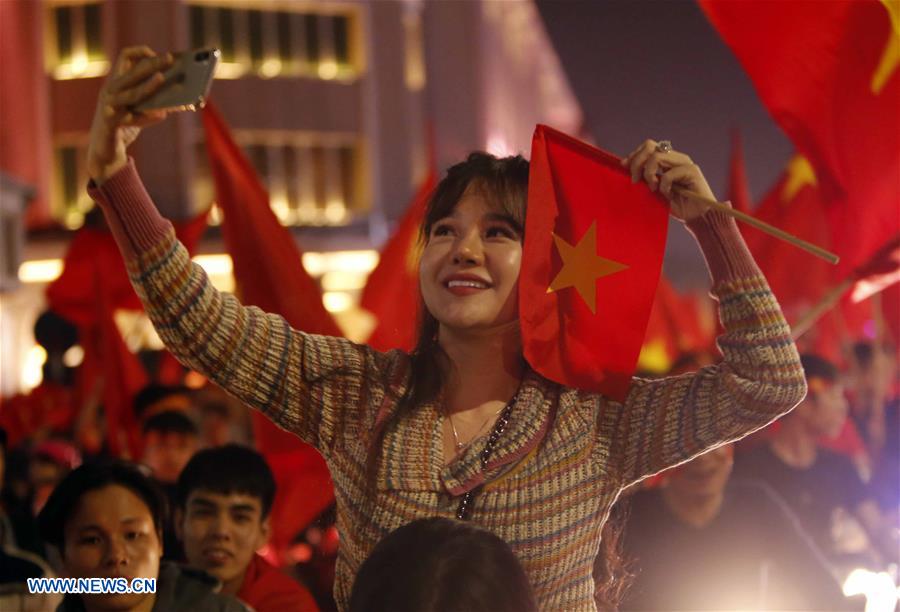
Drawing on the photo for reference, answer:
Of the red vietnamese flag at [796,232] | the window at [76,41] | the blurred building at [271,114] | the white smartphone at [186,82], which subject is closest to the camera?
the white smartphone at [186,82]

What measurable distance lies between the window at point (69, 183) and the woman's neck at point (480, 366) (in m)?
24.5

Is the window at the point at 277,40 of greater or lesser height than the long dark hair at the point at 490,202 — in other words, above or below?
above

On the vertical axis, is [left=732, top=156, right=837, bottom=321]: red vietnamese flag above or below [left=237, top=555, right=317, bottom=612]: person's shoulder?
above

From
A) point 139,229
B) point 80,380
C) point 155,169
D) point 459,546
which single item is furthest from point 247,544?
point 155,169

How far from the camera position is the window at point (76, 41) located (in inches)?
1037

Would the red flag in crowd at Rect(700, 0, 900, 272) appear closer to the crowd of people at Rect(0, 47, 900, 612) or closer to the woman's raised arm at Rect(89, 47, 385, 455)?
the crowd of people at Rect(0, 47, 900, 612)

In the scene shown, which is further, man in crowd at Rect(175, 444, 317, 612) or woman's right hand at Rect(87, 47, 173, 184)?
man in crowd at Rect(175, 444, 317, 612)

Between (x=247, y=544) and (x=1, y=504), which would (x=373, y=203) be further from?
(x=247, y=544)

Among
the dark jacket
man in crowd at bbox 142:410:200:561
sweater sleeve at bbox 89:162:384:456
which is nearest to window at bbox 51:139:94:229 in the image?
man in crowd at bbox 142:410:200:561

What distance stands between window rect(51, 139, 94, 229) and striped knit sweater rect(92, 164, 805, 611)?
24506 millimetres

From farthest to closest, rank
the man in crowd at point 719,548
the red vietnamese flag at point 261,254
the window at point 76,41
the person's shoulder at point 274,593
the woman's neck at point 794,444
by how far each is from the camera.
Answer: the window at point 76,41 < the woman's neck at point 794,444 < the red vietnamese flag at point 261,254 < the man in crowd at point 719,548 < the person's shoulder at point 274,593

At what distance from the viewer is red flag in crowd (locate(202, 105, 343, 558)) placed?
192 inches

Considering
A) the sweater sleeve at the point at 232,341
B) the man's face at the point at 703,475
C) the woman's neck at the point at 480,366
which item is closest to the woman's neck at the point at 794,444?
the man's face at the point at 703,475

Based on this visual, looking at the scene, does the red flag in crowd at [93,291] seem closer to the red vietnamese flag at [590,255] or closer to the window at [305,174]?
the red vietnamese flag at [590,255]
